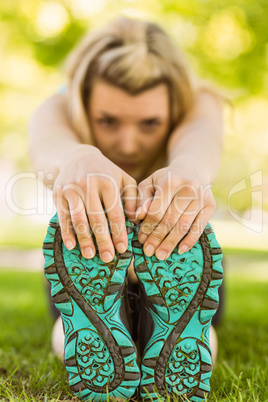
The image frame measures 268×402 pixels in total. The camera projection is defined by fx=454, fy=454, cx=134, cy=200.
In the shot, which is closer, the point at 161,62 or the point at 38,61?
the point at 161,62

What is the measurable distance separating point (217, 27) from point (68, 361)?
19.3ft

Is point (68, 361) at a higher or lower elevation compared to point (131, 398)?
higher

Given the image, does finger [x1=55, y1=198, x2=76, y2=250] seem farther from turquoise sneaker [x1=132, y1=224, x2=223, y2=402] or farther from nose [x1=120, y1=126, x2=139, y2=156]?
nose [x1=120, y1=126, x2=139, y2=156]

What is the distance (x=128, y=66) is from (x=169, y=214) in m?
1.19

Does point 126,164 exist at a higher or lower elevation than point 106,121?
lower

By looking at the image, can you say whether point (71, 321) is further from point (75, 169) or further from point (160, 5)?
point (160, 5)

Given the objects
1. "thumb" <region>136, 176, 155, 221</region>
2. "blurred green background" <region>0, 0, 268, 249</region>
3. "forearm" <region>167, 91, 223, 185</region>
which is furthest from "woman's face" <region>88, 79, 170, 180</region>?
"blurred green background" <region>0, 0, 268, 249</region>

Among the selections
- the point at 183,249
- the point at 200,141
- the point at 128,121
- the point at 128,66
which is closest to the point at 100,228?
the point at 183,249

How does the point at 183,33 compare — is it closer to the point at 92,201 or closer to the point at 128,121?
the point at 128,121

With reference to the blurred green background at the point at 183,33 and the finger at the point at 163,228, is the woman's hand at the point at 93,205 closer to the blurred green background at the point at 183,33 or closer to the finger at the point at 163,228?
the finger at the point at 163,228

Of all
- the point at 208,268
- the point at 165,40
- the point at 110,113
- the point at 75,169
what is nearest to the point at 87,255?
the point at 75,169

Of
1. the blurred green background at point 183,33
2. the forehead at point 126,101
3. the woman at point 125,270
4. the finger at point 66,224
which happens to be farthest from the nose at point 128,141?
the blurred green background at point 183,33

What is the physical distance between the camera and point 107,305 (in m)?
1.39

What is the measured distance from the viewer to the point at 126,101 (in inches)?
91.5
